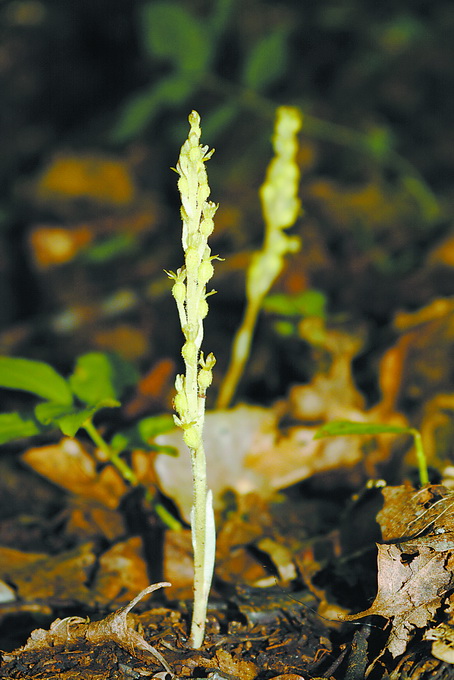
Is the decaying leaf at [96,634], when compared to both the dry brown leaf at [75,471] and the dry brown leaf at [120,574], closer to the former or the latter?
the dry brown leaf at [120,574]

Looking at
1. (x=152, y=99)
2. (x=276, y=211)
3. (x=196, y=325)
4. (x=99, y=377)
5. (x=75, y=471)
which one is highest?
(x=152, y=99)

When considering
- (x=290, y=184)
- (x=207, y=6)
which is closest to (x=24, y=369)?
(x=290, y=184)

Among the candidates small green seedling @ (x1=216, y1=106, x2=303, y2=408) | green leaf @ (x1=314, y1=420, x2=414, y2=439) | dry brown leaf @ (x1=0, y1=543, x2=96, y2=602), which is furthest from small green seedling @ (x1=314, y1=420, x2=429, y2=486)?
small green seedling @ (x1=216, y1=106, x2=303, y2=408)

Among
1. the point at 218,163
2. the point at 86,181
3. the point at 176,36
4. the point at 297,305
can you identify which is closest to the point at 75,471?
the point at 297,305

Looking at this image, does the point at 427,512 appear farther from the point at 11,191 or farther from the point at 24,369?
the point at 11,191

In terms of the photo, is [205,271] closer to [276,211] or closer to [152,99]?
[276,211]

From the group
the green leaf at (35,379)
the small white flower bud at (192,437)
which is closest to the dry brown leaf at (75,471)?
the green leaf at (35,379)
